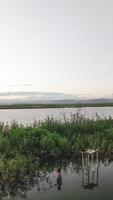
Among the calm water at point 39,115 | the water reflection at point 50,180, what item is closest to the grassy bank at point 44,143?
the water reflection at point 50,180

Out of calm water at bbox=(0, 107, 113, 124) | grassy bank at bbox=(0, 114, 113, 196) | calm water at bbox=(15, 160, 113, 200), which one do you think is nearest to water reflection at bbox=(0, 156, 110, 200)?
calm water at bbox=(15, 160, 113, 200)

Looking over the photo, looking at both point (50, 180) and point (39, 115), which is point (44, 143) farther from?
point (39, 115)

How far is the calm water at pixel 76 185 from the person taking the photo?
22062 mm

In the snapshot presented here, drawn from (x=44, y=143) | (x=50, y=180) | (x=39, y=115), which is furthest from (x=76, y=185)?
(x=39, y=115)

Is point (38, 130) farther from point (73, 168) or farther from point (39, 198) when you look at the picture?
point (39, 198)

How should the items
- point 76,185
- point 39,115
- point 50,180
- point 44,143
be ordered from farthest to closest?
point 39,115, point 44,143, point 50,180, point 76,185

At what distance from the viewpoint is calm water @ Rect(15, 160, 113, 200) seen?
22.1 m

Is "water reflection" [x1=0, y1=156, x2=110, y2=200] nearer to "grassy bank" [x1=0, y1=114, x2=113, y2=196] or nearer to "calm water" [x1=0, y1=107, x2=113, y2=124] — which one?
"grassy bank" [x1=0, y1=114, x2=113, y2=196]

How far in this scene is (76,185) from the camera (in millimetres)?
24516

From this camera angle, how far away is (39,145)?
32562 millimetres

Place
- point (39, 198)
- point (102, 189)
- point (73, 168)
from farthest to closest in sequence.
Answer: point (73, 168) < point (102, 189) < point (39, 198)

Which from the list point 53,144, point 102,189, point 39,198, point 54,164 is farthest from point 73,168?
point 39,198

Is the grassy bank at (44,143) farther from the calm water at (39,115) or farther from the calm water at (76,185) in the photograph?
the calm water at (39,115)

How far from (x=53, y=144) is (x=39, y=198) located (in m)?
10.9
